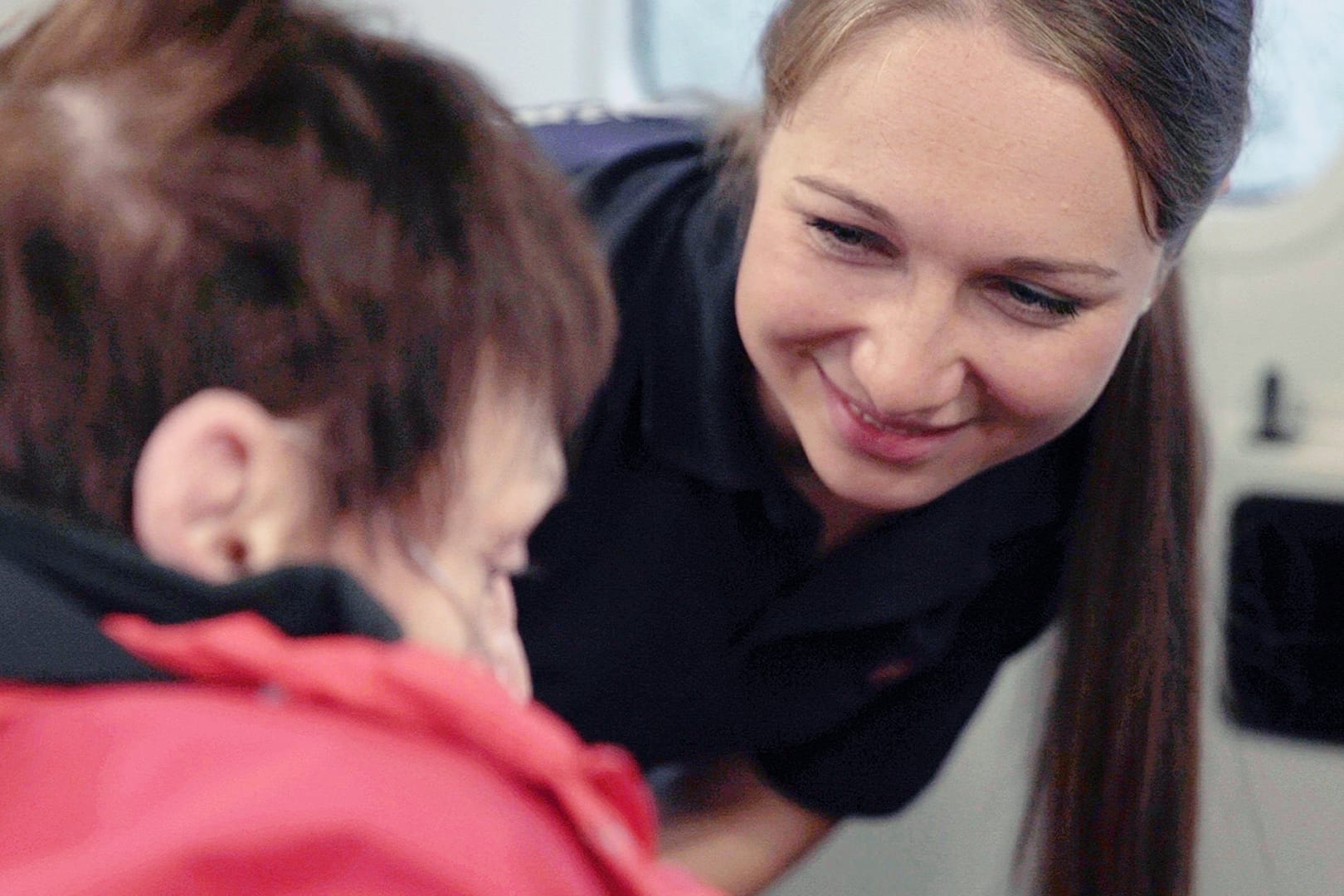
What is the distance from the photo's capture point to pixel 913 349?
768 mm

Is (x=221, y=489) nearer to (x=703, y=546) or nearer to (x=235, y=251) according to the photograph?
(x=235, y=251)

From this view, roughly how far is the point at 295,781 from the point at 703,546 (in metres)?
0.58

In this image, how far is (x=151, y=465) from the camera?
484 mm

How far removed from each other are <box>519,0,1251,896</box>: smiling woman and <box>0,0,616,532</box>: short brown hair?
274 millimetres

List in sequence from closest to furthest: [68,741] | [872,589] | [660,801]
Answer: [68,741]
[872,589]
[660,801]

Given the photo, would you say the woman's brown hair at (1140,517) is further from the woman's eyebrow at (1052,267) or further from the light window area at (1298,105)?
the light window area at (1298,105)

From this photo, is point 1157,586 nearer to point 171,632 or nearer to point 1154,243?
point 1154,243

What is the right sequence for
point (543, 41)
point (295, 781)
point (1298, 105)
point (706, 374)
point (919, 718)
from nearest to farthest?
point (295, 781), point (706, 374), point (919, 718), point (1298, 105), point (543, 41)

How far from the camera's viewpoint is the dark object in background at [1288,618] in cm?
144

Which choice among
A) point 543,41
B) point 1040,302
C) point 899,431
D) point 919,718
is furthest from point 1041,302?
point 543,41

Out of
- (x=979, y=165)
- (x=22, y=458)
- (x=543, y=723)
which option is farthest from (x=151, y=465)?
(x=979, y=165)

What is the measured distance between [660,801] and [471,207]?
2.61 feet

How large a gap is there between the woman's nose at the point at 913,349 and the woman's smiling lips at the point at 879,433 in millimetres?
29

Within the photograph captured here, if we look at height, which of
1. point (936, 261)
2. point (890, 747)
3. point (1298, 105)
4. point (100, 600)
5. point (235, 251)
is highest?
point (1298, 105)
